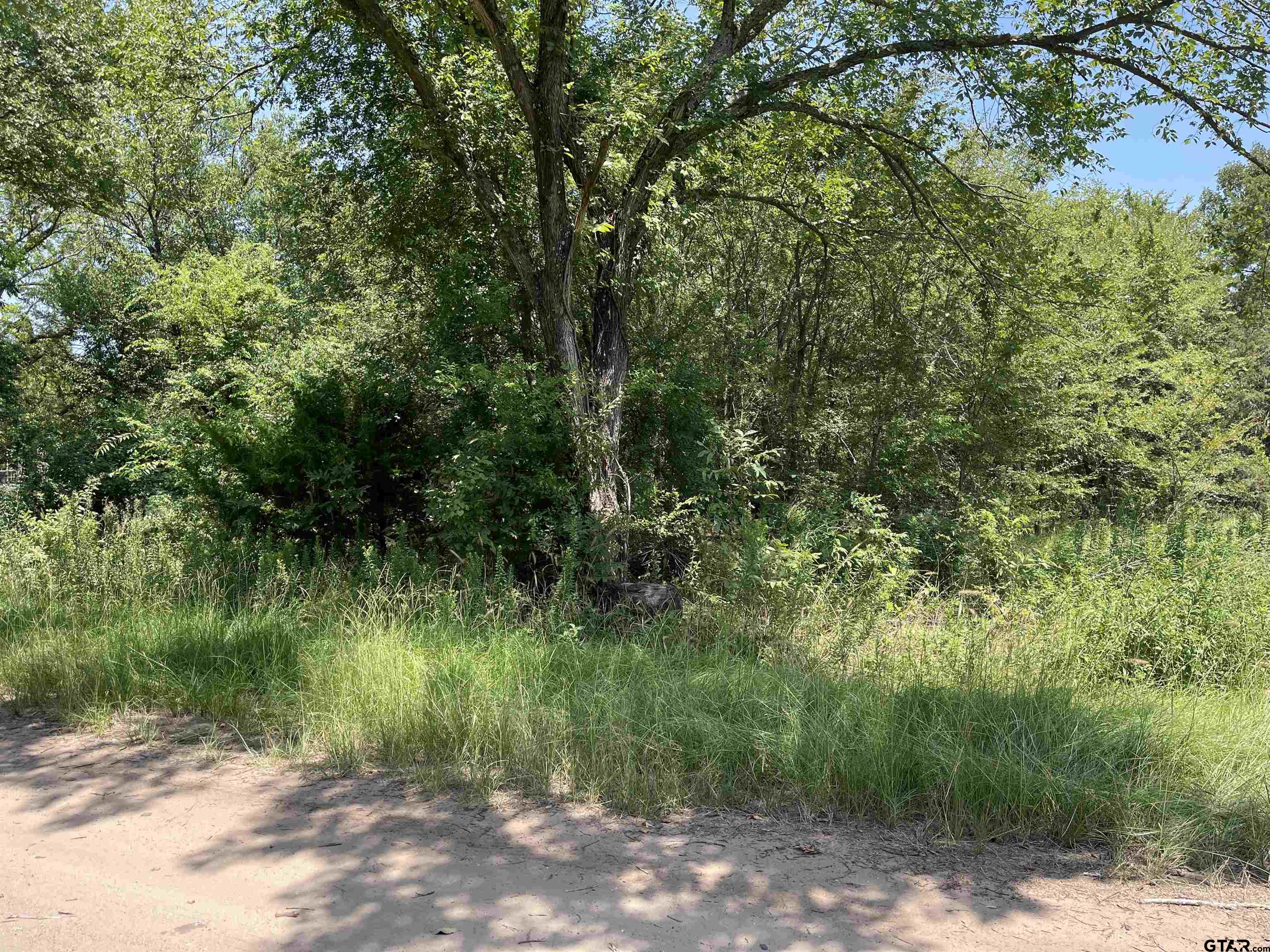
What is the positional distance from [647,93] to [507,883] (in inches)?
303

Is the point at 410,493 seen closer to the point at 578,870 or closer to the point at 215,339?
the point at 215,339

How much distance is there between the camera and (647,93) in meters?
9.05

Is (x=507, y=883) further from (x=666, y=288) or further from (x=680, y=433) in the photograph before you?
(x=666, y=288)

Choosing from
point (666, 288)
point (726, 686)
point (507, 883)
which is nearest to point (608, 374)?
point (666, 288)

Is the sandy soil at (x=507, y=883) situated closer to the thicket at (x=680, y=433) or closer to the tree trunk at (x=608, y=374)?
the thicket at (x=680, y=433)

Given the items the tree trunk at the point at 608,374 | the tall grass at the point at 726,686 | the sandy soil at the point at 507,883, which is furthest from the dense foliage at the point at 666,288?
the sandy soil at the point at 507,883

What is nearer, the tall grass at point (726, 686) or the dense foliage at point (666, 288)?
the tall grass at point (726, 686)

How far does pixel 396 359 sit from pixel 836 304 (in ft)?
23.9

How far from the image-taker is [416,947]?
10.8ft

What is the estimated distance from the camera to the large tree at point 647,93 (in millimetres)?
8609

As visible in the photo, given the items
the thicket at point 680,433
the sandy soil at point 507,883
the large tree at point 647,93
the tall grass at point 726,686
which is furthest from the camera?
the large tree at point 647,93

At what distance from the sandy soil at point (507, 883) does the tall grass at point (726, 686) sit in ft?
0.92

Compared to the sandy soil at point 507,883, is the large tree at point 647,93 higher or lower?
higher

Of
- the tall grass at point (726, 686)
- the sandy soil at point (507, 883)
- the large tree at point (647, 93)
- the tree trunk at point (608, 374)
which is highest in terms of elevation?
the large tree at point (647, 93)
